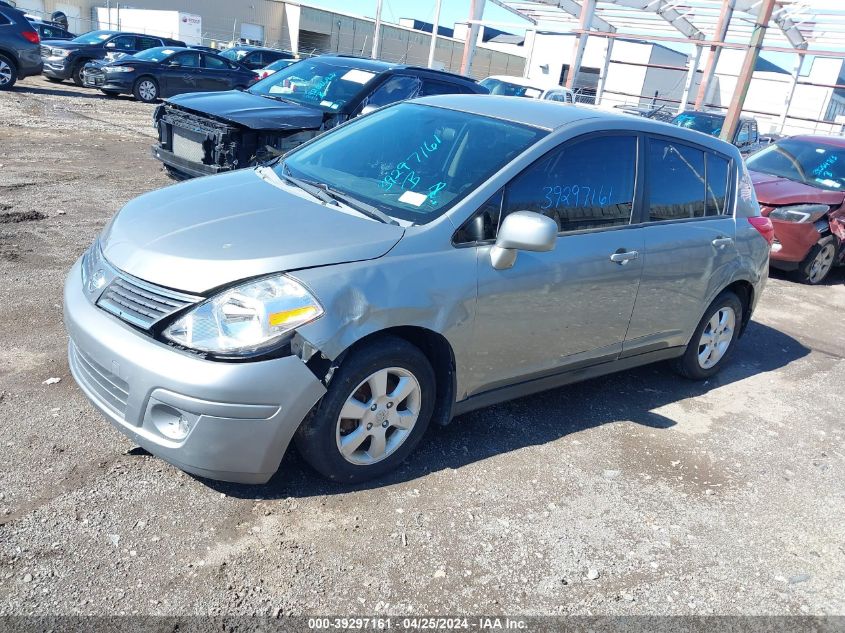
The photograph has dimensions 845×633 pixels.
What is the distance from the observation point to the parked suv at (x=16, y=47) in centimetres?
1497

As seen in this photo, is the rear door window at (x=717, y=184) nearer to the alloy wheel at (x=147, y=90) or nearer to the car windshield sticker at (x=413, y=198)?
the car windshield sticker at (x=413, y=198)

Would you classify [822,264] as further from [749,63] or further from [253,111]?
[253,111]

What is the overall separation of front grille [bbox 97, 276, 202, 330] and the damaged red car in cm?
748

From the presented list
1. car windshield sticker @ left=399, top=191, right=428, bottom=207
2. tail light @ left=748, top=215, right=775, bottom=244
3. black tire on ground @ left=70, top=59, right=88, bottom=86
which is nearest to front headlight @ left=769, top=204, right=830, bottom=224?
tail light @ left=748, top=215, right=775, bottom=244

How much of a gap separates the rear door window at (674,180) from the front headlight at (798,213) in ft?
13.9

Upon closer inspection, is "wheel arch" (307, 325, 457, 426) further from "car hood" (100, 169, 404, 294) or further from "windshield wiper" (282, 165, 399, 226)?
"windshield wiper" (282, 165, 399, 226)

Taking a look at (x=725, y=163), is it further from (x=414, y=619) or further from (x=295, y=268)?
(x=414, y=619)

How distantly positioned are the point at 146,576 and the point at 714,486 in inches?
116

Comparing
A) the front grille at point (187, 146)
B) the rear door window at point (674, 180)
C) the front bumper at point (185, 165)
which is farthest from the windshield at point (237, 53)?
the rear door window at point (674, 180)

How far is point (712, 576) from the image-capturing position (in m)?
3.19

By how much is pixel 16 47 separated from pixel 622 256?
15.9m

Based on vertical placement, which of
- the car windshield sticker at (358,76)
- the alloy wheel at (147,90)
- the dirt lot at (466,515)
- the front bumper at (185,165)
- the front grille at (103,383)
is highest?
the car windshield sticker at (358,76)

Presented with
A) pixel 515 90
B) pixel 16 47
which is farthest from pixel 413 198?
pixel 16 47

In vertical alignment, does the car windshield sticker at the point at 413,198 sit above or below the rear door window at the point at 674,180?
below
